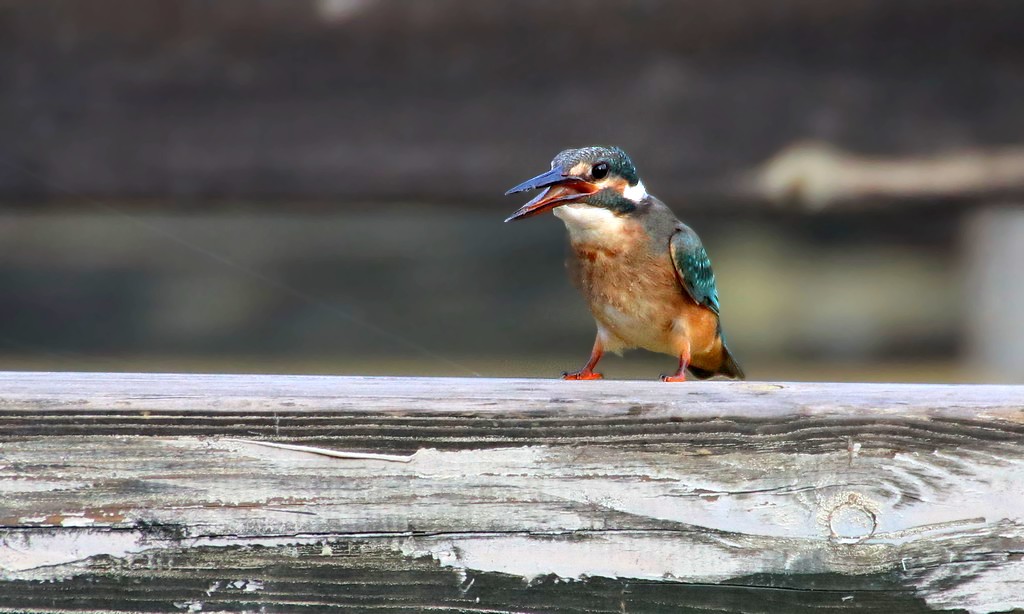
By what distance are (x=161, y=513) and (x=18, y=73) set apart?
1.61 m

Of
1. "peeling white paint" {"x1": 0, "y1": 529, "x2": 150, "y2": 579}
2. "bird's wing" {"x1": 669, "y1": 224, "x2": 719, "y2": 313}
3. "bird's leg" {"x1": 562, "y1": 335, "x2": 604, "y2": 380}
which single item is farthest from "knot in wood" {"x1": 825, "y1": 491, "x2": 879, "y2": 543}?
"bird's wing" {"x1": 669, "y1": 224, "x2": 719, "y2": 313}

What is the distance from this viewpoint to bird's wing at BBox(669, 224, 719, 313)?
269 centimetres

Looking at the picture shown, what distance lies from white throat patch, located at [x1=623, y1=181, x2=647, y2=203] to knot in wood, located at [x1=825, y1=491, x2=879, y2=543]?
4.39 ft

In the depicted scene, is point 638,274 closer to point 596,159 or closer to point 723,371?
point 596,159

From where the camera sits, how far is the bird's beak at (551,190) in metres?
2.08

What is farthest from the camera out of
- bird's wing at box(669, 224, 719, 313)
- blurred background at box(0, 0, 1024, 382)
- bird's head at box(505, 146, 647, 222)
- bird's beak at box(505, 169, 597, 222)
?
bird's wing at box(669, 224, 719, 313)

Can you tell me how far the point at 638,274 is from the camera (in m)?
2.65

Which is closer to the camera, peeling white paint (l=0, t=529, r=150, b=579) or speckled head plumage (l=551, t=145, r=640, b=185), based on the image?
peeling white paint (l=0, t=529, r=150, b=579)

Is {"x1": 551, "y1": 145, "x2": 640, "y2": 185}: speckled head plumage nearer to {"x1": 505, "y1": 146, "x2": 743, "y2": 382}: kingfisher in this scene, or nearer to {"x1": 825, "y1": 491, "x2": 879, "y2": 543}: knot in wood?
{"x1": 505, "y1": 146, "x2": 743, "y2": 382}: kingfisher

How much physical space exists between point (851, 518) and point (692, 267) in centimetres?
147

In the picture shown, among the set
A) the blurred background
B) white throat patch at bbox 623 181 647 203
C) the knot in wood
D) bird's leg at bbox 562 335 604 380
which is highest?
the blurred background

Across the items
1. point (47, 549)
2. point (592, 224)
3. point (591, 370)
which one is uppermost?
point (592, 224)

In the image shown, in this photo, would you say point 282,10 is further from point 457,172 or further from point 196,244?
point 196,244

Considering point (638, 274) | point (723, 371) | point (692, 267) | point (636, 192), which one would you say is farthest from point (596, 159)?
point (723, 371)
